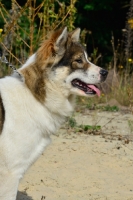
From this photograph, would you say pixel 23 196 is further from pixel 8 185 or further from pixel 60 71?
pixel 60 71

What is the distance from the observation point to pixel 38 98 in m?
5.14

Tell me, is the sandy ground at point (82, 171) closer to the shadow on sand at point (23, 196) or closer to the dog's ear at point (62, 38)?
the shadow on sand at point (23, 196)

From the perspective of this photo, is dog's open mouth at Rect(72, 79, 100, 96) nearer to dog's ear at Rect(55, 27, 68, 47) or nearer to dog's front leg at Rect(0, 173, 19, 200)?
dog's ear at Rect(55, 27, 68, 47)

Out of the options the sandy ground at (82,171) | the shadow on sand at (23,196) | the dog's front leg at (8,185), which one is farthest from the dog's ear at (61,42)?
the shadow on sand at (23,196)

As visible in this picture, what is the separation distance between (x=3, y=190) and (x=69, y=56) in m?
1.39

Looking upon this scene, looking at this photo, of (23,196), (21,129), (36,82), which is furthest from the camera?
(23,196)

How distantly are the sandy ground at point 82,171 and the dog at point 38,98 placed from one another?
2.27ft

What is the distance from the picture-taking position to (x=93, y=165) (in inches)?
263

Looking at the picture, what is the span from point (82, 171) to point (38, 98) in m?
1.69

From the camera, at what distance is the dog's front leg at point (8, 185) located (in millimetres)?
4949

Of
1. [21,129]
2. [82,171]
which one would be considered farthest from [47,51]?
[82,171]

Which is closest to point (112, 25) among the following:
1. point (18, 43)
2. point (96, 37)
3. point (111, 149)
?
point (96, 37)

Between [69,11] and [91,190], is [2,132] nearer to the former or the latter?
[91,190]

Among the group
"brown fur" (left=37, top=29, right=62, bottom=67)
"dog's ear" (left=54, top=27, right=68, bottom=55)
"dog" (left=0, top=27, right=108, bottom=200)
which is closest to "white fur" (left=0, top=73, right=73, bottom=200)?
"dog" (left=0, top=27, right=108, bottom=200)
